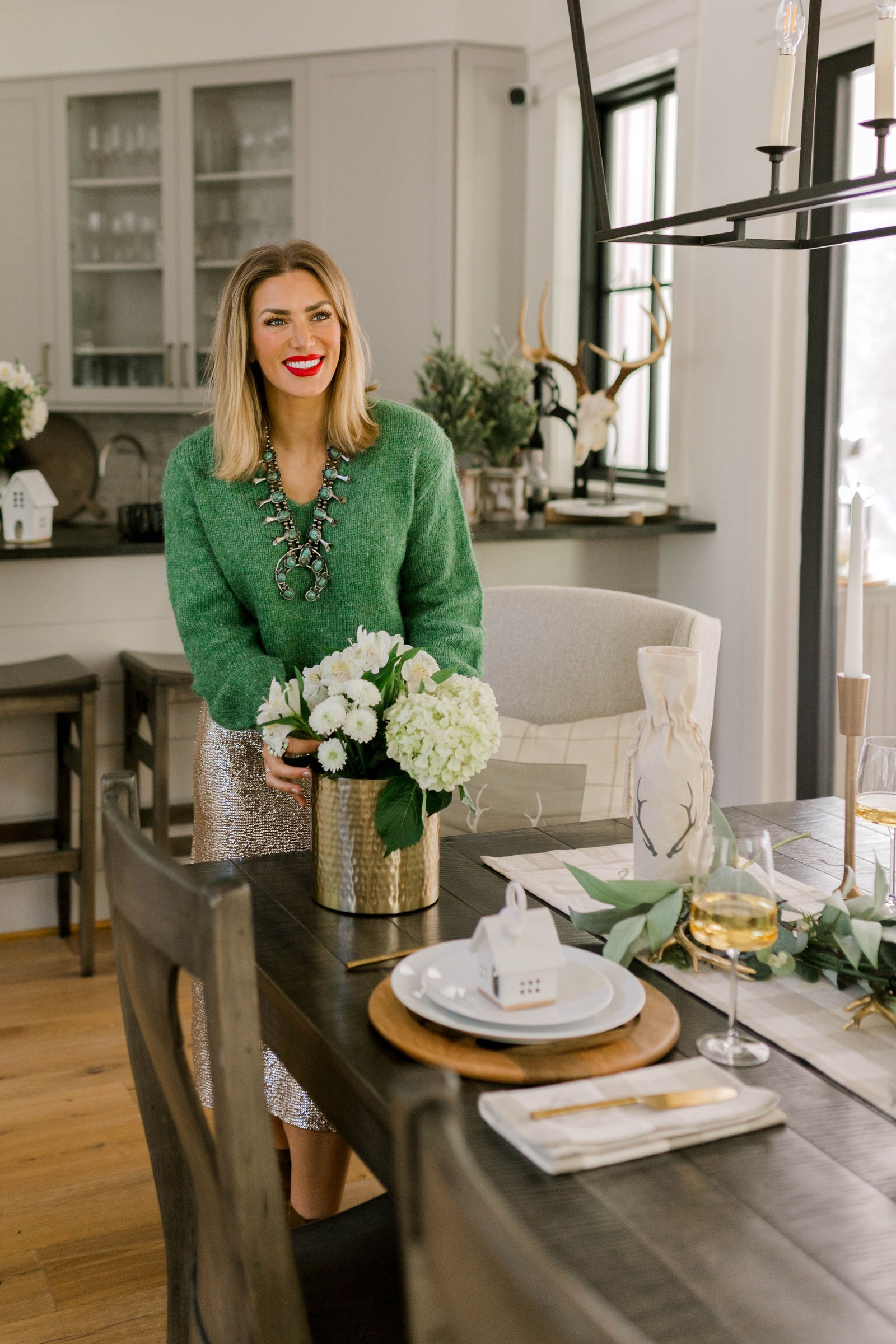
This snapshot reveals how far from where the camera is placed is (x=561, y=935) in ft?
4.73

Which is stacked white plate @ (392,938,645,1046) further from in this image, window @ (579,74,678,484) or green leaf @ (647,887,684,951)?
window @ (579,74,678,484)

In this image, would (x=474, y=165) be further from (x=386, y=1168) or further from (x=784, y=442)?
(x=386, y=1168)

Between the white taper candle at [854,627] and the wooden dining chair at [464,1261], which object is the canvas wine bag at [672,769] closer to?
the white taper candle at [854,627]

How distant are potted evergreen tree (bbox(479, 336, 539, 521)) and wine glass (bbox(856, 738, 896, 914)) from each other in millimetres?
2477

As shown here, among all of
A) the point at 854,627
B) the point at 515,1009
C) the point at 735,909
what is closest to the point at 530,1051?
the point at 515,1009

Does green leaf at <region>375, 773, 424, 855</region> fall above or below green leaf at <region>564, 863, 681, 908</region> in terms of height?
above

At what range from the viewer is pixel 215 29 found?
4574mm

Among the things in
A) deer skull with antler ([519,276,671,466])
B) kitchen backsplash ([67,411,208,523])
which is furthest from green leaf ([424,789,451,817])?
kitchen backsplash ([67,411,208,523])

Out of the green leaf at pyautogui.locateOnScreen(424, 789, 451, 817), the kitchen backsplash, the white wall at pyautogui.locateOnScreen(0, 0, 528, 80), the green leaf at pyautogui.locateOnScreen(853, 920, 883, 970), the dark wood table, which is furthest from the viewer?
the kitchen backsplash

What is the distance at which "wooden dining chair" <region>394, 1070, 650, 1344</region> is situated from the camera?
0.52 m

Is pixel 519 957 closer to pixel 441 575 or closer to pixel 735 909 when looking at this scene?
pixel 735 909

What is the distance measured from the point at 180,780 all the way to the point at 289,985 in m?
2.34

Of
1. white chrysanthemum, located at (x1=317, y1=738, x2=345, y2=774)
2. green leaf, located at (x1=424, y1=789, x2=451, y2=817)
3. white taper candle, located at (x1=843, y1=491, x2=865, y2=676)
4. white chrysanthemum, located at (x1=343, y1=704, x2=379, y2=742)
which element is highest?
white taper candle, located at (x1=843, y1=491, x2=865, y2=676)

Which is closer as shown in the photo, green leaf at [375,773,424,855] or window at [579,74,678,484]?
green leaf at [375,773,424,855]
